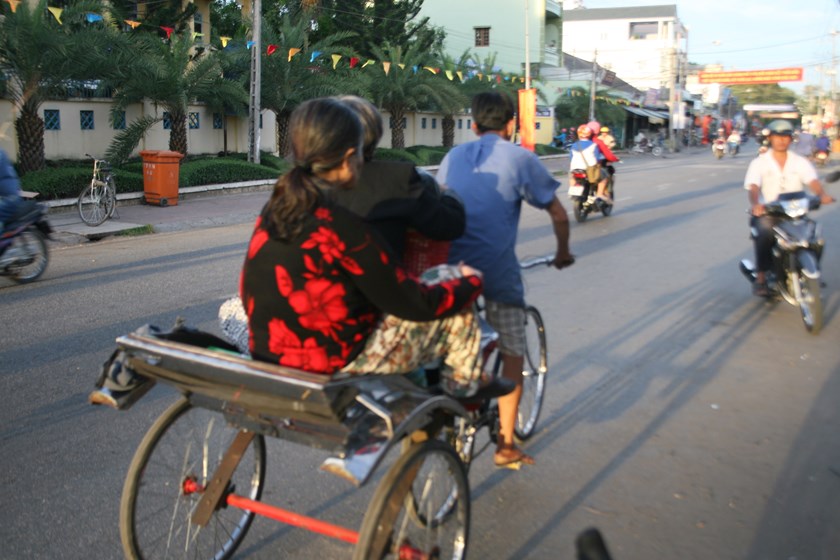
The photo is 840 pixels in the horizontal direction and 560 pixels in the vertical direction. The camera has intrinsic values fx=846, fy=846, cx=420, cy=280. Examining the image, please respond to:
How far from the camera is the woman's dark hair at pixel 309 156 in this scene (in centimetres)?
255

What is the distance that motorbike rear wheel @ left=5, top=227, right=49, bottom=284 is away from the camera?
874cm

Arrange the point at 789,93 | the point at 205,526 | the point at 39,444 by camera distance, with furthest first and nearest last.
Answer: the point at 789,93 < the point at 39,444 < the point at 205,526

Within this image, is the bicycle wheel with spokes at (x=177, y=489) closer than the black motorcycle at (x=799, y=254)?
Yes

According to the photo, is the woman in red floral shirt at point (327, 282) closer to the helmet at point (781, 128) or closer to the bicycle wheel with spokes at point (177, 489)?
the bicycle wheel with spokes at point (177, 489)

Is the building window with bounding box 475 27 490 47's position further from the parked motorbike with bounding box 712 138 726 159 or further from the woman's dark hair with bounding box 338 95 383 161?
the woman's dark hair with bounding box 338 95 383 161

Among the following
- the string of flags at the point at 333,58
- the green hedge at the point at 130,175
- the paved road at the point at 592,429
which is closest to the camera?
the paved road at the point at 592,429

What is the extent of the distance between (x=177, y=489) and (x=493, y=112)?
2100 mm

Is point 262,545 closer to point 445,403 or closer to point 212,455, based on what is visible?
point 212,455

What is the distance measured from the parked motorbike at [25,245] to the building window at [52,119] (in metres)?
11.0

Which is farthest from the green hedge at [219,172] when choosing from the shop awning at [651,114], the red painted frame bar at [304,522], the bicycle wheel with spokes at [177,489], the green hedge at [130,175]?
the shop awning at [651,114]

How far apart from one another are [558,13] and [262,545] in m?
52.6

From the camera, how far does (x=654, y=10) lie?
267 ft

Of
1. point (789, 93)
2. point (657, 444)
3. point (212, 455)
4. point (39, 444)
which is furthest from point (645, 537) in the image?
point (789, 93)

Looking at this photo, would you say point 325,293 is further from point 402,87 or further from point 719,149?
point 719,149
